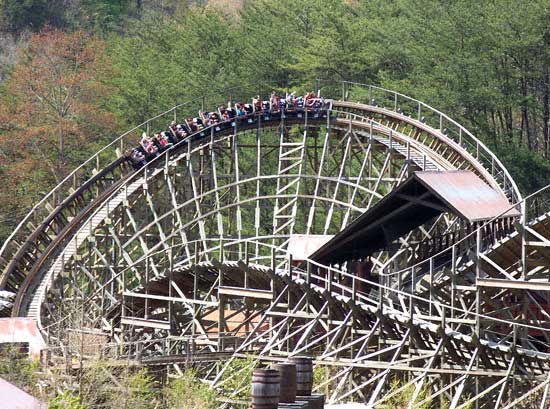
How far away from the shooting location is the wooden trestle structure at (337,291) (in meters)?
30.2

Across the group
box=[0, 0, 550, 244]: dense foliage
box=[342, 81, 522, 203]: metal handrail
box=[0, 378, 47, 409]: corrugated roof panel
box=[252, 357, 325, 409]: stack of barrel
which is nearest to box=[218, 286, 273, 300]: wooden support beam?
box=[342, 81, 522, 203]: metal handrail

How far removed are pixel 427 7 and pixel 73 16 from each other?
31.7 m

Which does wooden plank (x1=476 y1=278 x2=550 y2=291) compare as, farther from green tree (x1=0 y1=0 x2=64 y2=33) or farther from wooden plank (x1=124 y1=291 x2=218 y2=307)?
green tree (x1=0 y1=0 x2=64 y2=33)

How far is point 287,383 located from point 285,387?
0.18ft

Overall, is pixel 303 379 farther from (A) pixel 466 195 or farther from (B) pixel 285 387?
(A) pixel 466 195

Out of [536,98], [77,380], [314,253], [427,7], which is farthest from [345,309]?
[427,7]

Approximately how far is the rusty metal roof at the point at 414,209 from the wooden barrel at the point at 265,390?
15379 millimetres

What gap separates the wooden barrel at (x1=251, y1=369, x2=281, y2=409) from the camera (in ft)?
56.2

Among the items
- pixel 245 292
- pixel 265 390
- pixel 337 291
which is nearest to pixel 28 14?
pixel 245 292

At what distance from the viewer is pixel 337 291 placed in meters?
35.5

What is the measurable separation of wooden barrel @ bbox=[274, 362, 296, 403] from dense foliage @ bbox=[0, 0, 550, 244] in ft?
112

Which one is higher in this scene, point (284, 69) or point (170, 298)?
point (284, 69)

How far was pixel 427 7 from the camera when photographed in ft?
194

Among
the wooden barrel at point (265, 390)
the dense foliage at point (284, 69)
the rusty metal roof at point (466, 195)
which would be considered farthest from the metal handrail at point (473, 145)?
the wooden barrel at point (265, 390)
